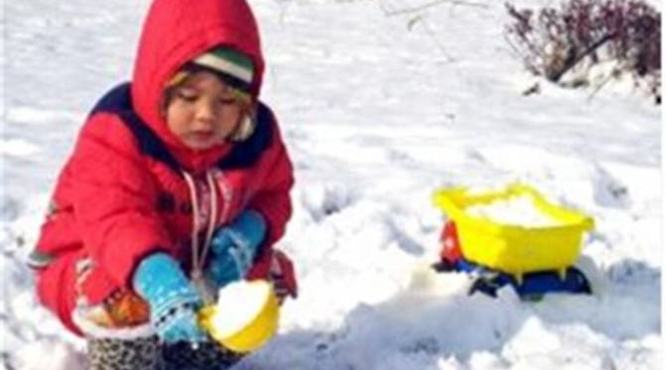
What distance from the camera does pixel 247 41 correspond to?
3148mm

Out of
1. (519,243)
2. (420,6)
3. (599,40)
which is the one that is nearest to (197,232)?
(519,243)

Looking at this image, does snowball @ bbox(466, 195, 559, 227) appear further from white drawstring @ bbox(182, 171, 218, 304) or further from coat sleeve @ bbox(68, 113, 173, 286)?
coat sleeve @ bbox(68, 113, 173, 286)

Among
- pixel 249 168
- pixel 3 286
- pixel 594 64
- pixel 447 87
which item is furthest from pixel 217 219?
pixel 594 64

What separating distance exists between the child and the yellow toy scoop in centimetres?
5

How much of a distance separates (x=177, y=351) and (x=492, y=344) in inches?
32.2

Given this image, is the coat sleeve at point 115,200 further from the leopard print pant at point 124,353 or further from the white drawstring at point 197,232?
the leopard print pant at point 124,353

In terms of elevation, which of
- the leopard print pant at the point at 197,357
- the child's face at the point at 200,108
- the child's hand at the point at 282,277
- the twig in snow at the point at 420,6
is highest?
the child's face at the point at 200,108

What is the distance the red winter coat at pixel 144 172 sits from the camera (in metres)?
3.08

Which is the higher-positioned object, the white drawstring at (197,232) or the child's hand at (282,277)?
the white drawstring at (197,232)

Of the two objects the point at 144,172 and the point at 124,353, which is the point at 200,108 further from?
the point at 124,353

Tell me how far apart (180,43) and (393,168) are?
2.13 metres

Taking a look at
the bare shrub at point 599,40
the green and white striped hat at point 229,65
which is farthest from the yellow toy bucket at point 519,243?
the bare shrub at point 599,40

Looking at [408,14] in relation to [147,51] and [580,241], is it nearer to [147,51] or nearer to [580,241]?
[580,241]

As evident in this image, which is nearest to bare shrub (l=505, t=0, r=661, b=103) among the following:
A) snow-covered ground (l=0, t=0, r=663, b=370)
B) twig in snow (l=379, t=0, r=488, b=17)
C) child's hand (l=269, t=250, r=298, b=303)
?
snow-covered ground (l=0, t=0, r=663, b=370)
